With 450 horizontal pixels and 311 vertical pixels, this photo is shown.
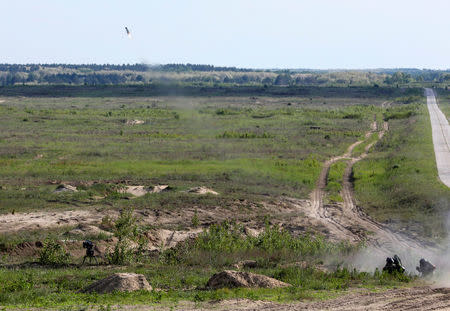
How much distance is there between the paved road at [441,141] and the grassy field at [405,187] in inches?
22.8

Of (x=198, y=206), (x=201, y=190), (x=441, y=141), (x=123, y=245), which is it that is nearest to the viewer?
(x=123, y=245)

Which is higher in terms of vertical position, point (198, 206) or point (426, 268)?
point (426, 268)

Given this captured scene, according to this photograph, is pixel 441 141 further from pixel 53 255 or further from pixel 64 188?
pixel 53 255

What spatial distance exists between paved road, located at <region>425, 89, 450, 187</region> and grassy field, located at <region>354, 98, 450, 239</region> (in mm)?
579

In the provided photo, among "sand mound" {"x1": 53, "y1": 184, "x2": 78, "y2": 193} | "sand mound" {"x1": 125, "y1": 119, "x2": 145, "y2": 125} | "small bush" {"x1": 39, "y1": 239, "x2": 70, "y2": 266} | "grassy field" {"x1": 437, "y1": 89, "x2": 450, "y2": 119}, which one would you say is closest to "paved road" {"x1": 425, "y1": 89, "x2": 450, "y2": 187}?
"grassy field" {"x1": 437, "y1": 89, "x2": 450, "y2": 119}

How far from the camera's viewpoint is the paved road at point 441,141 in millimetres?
43656

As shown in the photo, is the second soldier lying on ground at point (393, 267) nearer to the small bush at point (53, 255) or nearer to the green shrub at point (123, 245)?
the green shrub at point (123, 245)

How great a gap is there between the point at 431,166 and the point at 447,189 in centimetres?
976

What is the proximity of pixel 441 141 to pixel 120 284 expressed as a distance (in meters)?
50.6

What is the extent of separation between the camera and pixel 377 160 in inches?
2048

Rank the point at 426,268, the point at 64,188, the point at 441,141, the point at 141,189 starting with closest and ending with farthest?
1. the point at 426,268
2. the point at 64,188
3. the point at 141,189
4. the point at 441,141

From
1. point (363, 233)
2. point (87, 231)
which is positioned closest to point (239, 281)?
point (87, 231)

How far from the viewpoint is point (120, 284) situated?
18.4 metres

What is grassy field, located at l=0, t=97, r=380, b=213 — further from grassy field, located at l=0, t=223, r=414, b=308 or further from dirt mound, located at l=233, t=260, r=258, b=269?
dirt mound, located at l=233, t=260, r=258, b=269
